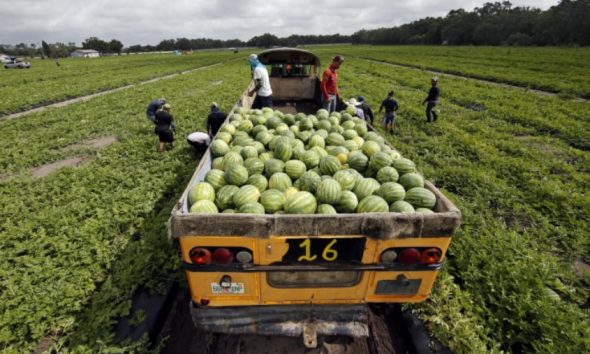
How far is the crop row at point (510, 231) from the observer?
3.33 meters

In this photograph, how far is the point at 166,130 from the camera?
872 cm

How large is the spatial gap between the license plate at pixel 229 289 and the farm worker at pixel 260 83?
727 centimetres

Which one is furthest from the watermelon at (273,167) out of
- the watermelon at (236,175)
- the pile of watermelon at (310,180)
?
the watermelon at (236,175)

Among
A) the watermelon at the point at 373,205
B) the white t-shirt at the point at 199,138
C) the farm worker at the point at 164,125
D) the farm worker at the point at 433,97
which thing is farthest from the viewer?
the farm worker at the point at 433,97

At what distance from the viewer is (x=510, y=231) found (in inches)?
199

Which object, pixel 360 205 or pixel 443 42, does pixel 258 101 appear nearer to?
pixel 360 205

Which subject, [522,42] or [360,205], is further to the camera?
[522,42]

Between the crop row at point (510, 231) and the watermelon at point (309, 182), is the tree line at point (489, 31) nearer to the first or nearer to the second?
the crop row at point (510, 231)

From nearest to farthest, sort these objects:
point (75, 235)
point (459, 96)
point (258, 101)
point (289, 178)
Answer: point (289, 178), point (75, 235), point (258, 101), point (459, 96)

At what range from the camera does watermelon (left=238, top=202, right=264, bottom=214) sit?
2.74m

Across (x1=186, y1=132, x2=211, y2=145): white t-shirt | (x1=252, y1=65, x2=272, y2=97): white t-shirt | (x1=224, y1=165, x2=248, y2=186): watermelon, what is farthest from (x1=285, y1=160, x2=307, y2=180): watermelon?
(x1=252, y1=65, x2=272, y2=97): white t-shirt

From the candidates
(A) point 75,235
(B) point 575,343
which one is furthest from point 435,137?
(A) point 75,235

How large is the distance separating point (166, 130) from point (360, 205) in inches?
297

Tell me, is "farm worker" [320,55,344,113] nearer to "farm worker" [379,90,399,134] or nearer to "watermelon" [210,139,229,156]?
"farm worker" [379,90,399,134]
